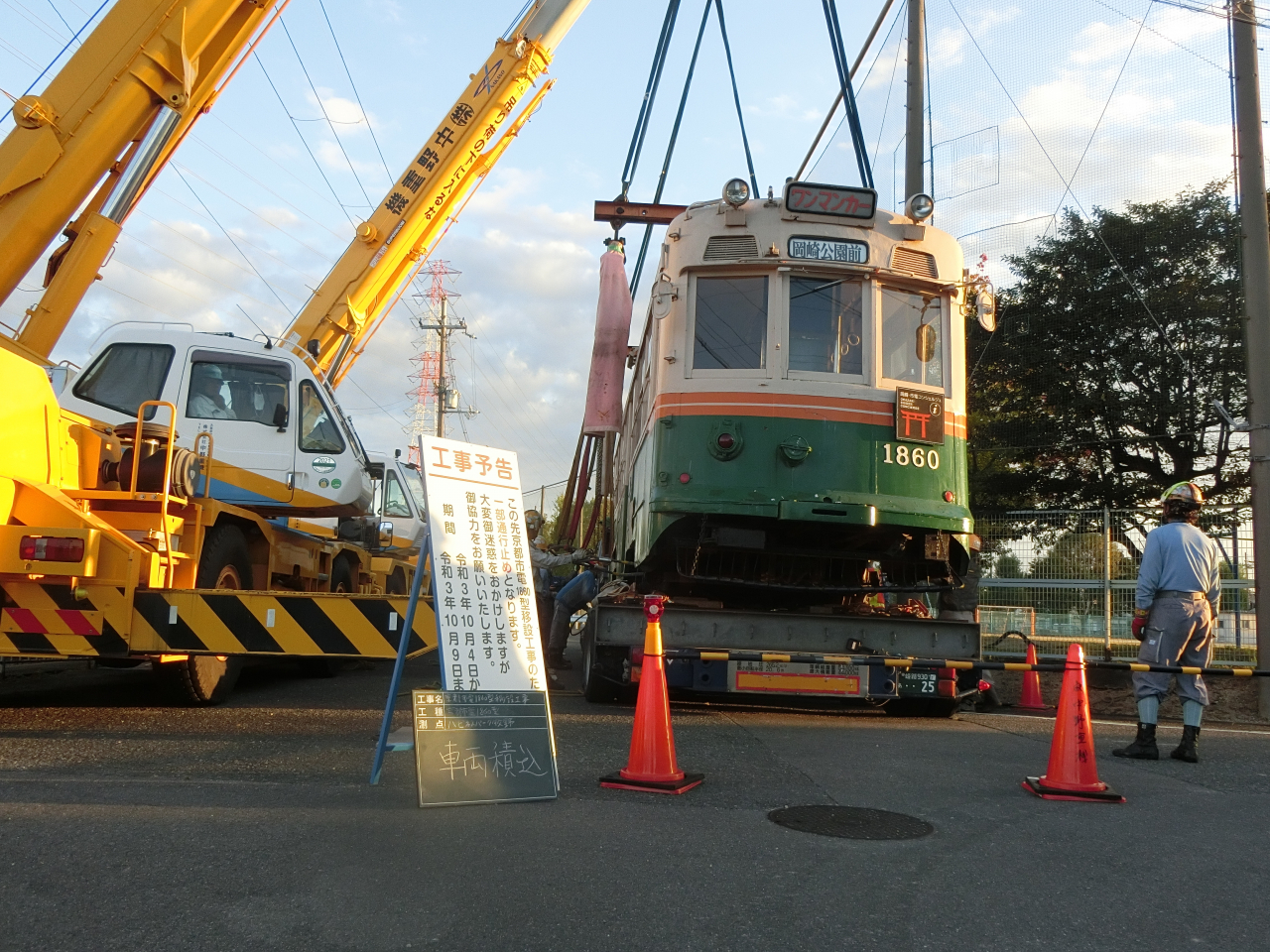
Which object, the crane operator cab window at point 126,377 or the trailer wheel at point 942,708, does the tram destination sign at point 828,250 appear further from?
the crane operator cab window at point 126,377

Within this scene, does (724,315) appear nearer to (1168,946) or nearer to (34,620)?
(34,620)

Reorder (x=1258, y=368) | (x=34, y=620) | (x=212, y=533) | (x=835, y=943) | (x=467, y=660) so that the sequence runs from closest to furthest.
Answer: (x=835, y=943) → (x=467, y=660) → (x=34, y=620) → (x=212, y=533) → (x=1258, y=368)

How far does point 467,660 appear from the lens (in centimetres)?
531

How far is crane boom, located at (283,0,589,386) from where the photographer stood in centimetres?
1354

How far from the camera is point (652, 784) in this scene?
217 inches

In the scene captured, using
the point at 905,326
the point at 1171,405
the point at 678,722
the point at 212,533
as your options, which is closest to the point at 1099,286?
the point at 1171,405

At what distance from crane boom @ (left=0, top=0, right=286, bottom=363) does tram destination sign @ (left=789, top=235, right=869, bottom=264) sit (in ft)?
16.6

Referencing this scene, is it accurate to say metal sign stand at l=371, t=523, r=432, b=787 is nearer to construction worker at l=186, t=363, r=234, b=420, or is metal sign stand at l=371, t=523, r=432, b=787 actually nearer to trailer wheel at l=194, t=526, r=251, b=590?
trailer wheel at l=194, t=526, r=251, b=590

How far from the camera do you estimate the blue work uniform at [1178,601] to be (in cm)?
736

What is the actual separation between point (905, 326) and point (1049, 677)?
670 cm

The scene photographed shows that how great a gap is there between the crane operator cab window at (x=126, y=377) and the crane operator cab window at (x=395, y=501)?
5.94 meters

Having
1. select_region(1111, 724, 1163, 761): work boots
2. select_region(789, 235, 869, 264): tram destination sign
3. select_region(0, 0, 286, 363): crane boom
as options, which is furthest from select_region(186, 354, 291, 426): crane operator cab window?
select_region(1111, 724, 1163, 761): work boots

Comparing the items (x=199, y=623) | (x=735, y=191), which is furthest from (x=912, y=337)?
(x=199, y=623)

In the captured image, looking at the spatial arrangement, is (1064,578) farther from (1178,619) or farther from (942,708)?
(1178,619)
